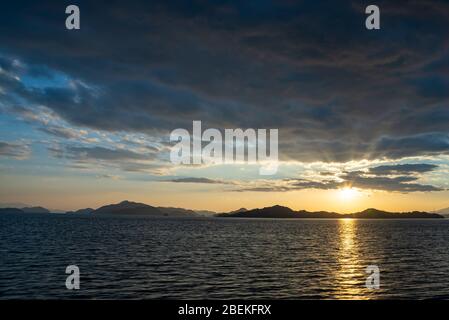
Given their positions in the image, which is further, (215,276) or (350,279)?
(350,279)

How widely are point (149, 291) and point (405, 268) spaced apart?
4433 centimetres

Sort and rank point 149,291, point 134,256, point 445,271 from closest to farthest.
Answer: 1. point 149,291
2. point 445,271
3. point 134,256

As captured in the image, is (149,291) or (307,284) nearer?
(149,291)

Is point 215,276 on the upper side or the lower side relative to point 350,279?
upper

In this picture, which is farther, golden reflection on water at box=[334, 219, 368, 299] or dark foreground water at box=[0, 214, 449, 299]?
golden reflection on water at box=[334, 219, 368, 299]

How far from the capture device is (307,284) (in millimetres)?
48562

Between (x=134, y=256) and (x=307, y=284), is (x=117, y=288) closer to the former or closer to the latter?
(x=307, y=284)

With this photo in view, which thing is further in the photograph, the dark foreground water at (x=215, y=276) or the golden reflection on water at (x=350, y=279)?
the golden reflection on water at (x=350, y=279)
